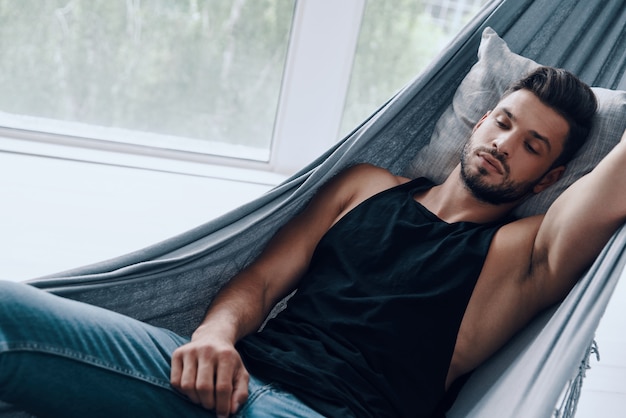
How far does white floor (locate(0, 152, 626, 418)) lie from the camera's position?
2.05 meters

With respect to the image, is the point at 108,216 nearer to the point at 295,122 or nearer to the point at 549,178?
the point at 295,122

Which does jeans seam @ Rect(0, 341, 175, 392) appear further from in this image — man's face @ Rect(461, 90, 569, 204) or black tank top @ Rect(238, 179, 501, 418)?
man's face @ Rect(461, 90, 569, 204)

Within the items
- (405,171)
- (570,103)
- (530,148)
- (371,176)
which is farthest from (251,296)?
(570,103)

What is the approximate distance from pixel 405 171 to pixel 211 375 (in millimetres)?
782

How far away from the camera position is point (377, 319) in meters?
1.32

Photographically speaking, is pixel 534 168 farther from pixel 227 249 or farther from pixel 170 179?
pixel 170 179

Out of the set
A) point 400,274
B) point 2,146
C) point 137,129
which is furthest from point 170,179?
point 400,274

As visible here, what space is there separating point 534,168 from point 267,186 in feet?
5.10

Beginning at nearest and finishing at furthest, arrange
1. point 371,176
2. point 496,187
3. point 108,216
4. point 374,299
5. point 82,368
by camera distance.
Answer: point 82,368 → point 374,299 → point 496,187 → point 371,176 → point 108,216

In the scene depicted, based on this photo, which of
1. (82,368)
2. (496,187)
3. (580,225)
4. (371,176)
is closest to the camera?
(82,368)

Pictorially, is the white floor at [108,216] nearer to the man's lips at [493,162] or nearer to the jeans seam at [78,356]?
the man's lips at [493,162]

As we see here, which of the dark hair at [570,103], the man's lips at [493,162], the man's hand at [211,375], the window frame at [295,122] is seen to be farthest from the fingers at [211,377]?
the window frame at [295,122]

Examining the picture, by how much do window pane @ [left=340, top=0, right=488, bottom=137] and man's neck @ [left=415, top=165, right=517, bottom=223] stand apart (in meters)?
1.52

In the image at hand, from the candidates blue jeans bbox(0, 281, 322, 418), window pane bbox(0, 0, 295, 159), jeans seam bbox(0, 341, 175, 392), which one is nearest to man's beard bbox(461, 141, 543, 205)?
blue jeans bbox(0, 281, 322, 418)
